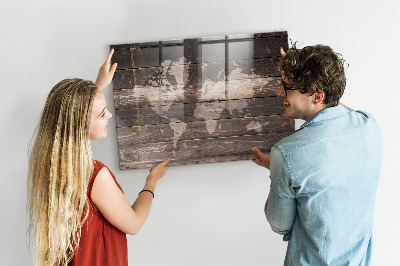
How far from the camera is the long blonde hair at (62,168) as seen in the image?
1511mm

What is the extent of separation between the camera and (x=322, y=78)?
4.92ft

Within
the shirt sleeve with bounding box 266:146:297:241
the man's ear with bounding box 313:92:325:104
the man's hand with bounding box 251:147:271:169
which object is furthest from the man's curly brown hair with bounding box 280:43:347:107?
the man's hand with bounding box 251:147:271:169

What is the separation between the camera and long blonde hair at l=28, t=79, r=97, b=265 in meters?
1.51

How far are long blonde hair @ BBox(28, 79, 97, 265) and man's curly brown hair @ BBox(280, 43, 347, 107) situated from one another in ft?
2.50

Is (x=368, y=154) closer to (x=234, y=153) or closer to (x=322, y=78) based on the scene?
(x=322, y=78)

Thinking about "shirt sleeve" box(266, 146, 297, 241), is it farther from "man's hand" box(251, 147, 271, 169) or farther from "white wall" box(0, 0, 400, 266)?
"white wall" box(0, 0, 400, 266)

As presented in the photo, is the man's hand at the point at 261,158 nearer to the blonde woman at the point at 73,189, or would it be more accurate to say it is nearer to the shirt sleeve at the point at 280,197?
the shirt sleeve at the point at 280,197

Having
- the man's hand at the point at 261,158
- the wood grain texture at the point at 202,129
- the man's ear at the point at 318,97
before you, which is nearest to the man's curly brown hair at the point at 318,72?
the man's ear at the point at 318,97

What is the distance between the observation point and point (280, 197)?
5.02 feet

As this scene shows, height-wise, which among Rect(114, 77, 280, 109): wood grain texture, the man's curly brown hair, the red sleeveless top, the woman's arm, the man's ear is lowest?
the red sleeveless top

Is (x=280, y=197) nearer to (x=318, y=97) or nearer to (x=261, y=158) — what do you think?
(x=318, y=97)

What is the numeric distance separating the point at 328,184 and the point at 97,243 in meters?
0.90

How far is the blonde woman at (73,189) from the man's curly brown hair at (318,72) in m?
0.74

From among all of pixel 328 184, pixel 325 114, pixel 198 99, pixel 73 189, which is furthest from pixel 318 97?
pixel 73 189
